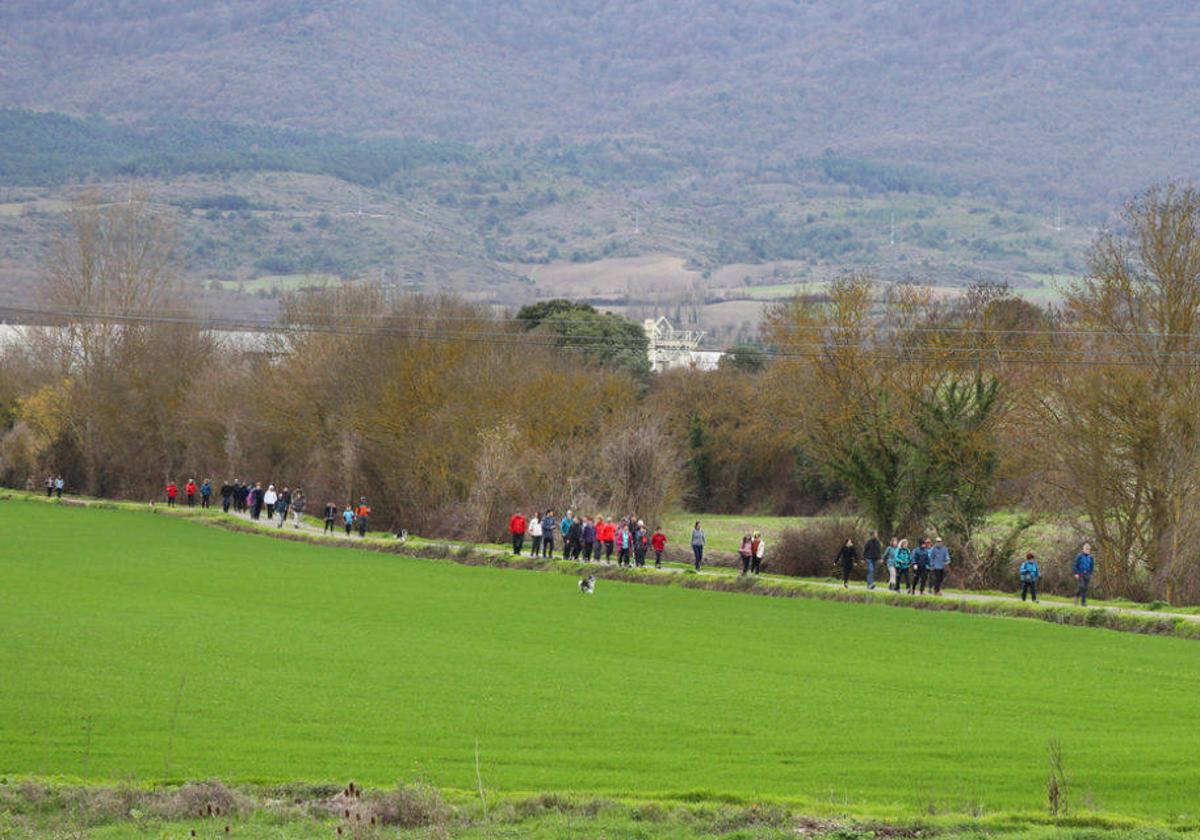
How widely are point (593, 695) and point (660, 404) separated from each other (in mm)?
65470

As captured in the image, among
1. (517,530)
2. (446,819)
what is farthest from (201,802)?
(517,530)

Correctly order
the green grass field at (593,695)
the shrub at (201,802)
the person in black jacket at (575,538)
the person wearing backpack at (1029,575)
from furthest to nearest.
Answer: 1. the person in black jacket at (575,538)
2. the person wearing backpack at (1029,575)
3. the green grass field at (593,695)
4. the shrub at (201,802)

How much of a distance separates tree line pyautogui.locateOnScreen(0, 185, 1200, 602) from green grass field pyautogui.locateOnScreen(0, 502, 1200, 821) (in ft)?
43.0

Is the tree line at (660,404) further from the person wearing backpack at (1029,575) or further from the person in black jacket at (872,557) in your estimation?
the person wearing backpack at (1029,575)

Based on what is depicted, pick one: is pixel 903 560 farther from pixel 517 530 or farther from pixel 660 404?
pixel 660 404

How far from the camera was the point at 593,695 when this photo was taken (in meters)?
27.7

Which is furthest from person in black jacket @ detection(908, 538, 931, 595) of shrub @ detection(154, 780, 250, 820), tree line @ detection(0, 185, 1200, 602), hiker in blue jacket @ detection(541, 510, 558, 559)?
shrub @ detection(154, 780, 250, 820)

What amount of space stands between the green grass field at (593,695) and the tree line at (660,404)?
13102 mm

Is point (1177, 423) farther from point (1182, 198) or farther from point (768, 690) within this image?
point (768, 690)

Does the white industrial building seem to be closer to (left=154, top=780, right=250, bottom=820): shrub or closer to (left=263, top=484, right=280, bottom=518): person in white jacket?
(left=263, top=484, right=280, bottom=518): person in white jacket

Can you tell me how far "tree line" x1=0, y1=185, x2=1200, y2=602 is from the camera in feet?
171

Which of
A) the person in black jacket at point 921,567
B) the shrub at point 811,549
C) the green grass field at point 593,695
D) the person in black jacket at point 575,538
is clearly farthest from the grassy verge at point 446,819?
the shrub at point 811,549

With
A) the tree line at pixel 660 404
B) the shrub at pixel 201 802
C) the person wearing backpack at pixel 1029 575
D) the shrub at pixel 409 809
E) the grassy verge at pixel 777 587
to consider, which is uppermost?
the tree line at pixel 660 404

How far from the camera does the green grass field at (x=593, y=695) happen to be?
21.1 m
